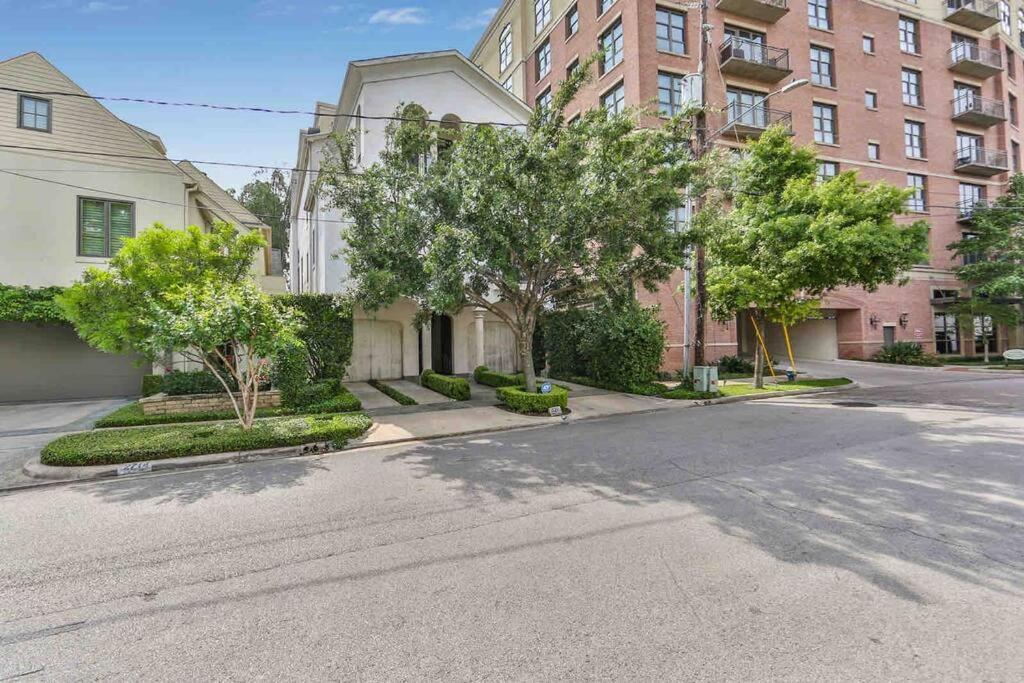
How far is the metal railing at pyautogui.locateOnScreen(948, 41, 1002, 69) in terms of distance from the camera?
27.1m

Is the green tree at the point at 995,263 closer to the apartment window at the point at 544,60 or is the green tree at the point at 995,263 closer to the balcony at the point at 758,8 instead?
the balcony at the point at 758,8

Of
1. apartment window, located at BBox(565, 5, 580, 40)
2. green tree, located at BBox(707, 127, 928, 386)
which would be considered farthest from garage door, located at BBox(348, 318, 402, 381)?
apartment window, located at BBox(565, 5, 580, 40)

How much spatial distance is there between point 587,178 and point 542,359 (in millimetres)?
10546

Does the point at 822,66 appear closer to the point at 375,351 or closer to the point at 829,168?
the point at 829,168

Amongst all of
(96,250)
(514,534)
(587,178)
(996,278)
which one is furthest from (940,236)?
(96,250)

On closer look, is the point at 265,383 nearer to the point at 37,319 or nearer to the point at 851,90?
the point at 37,319

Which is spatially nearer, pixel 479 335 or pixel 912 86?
pixel 479 335

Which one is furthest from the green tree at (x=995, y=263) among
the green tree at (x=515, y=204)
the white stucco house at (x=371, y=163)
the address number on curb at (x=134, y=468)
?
the address number on curb at (x=134, y=468)

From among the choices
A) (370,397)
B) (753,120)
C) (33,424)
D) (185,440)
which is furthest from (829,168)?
(33,424)

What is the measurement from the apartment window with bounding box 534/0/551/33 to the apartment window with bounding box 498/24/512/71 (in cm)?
265

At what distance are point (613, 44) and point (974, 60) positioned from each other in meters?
22.1

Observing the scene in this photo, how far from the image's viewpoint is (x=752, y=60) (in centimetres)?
2150

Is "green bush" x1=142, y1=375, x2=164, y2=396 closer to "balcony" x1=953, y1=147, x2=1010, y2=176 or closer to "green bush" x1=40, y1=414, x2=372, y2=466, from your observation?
"green bush" x1=40, y1=414, x2=372, y2=466

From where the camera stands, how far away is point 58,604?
11.2 feet
